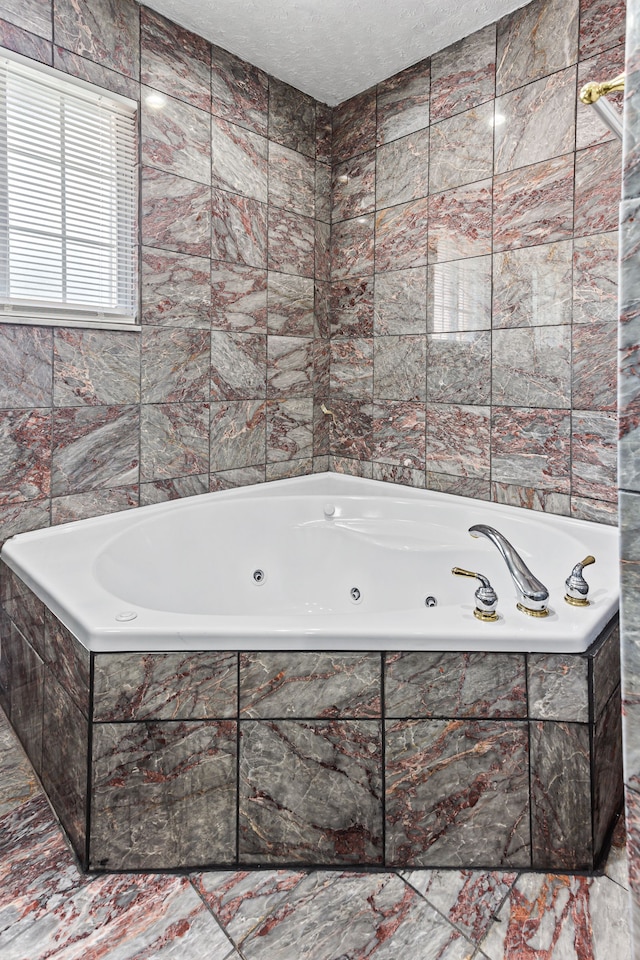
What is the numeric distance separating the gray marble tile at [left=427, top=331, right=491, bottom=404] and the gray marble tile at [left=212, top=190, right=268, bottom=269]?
871 mm

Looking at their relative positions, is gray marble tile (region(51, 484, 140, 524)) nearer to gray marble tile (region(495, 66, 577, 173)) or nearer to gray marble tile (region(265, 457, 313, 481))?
gray marble tile (region(265, 457, 313, 481))

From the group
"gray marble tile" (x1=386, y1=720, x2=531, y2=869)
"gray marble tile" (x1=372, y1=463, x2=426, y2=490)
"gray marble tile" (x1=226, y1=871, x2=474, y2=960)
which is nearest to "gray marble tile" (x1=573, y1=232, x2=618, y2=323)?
"gray marble tile" (x1=372, y1=463, x2=426, y2=490)

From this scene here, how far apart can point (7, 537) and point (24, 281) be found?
0.85 m

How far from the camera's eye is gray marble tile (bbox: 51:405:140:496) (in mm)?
2021

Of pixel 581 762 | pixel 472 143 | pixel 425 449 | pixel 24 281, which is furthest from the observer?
pixel 425 449

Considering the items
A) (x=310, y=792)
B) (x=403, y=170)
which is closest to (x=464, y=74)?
(x=403, y=170)

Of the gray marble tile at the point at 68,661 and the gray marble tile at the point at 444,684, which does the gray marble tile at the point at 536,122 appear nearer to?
the gray marble tile at the point at 444,684

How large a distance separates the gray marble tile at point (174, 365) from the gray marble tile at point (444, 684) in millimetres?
1482

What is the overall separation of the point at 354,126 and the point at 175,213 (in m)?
1.09

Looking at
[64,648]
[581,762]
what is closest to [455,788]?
[581,762]

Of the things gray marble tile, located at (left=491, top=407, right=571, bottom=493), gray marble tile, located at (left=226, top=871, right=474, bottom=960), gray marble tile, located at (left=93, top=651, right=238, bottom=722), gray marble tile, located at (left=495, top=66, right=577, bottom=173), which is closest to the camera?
gray marble tile, located at (left=226, top=871, right=474, bottom=960)

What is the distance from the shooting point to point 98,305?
6.82ft

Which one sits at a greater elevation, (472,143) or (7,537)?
(472,143)

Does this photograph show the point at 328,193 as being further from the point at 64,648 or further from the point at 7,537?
the point at 64,648
